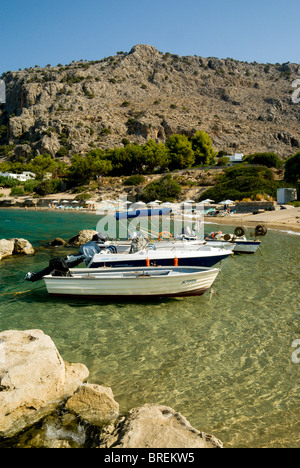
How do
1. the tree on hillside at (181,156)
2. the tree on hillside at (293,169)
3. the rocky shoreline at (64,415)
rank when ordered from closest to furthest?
the rocky shoreline at (64,415)
the tree on hillside at (293,169)
the tree on hillside at (181,156)

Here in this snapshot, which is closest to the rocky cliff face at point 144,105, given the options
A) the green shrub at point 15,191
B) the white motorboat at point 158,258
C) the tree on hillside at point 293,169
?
the green shrub at point 15,191

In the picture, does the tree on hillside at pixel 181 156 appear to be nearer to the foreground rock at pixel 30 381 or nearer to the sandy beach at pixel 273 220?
the sandy beach at pixel 273 220

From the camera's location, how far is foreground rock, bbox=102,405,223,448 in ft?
14.2

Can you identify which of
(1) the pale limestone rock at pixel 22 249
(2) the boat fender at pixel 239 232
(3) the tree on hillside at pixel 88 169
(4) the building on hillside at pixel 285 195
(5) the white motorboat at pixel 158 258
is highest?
(3) the tree on hillside at pixel 88 169

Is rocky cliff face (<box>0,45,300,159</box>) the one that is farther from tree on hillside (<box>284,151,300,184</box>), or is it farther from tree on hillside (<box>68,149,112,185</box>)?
tree on hillside (<box>284,151,300,184</box>)

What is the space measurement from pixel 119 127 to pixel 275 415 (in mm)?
137718

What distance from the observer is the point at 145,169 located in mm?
97000

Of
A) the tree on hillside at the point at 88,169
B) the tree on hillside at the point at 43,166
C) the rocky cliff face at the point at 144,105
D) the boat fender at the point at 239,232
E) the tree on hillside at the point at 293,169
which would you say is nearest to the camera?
the boat fender at the point at 239,232

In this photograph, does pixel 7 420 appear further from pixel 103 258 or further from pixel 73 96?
pixel 73 96

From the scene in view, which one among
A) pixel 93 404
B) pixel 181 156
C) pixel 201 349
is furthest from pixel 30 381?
pixel 181 156

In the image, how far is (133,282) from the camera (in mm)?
11836

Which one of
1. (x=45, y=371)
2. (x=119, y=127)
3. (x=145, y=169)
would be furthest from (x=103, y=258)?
(x=119, y=127)

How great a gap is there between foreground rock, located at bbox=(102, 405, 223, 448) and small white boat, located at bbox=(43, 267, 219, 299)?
6846 mm

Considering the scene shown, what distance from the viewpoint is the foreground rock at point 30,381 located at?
562 cm
